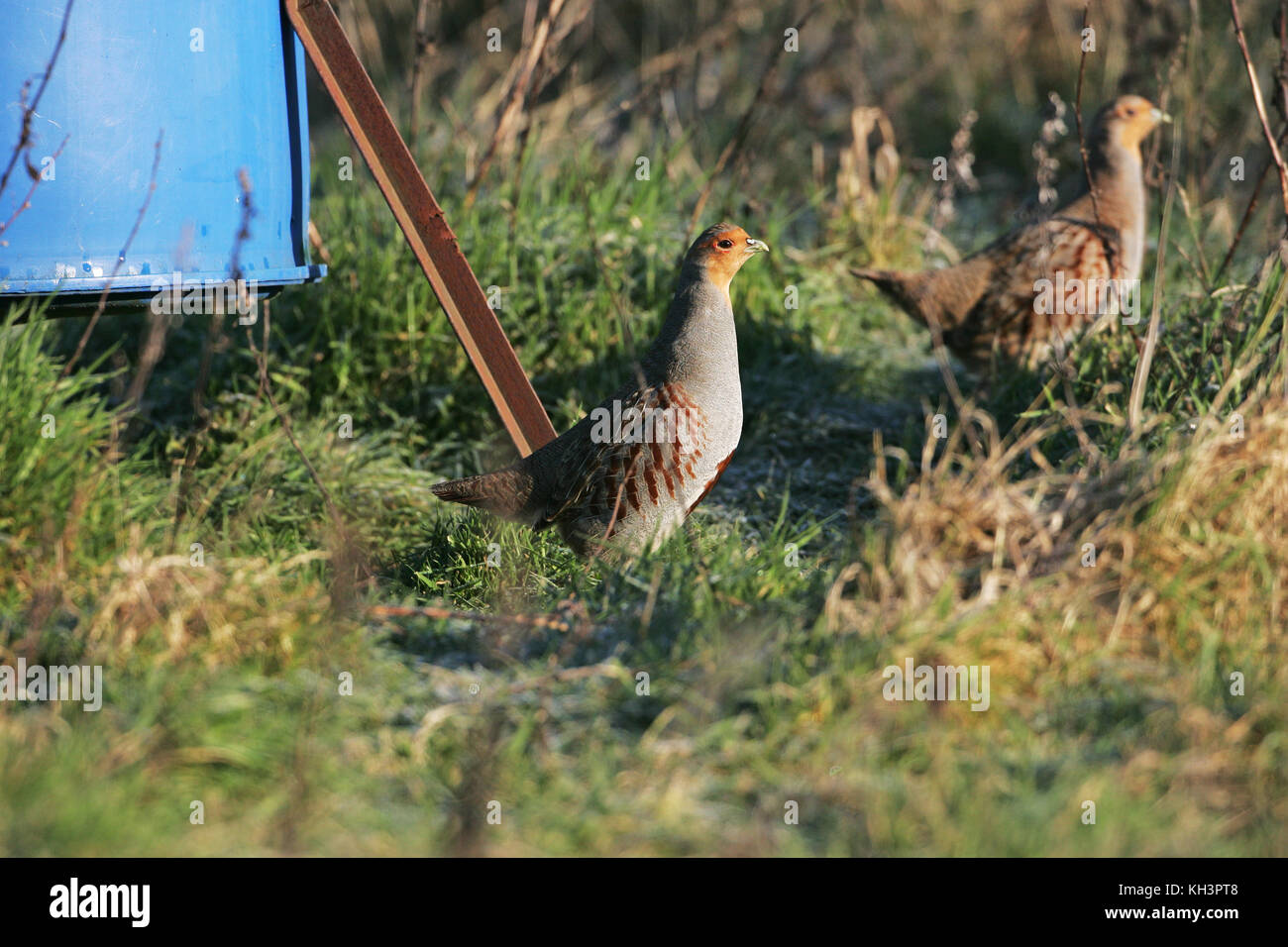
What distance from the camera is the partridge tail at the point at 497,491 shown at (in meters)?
3.61

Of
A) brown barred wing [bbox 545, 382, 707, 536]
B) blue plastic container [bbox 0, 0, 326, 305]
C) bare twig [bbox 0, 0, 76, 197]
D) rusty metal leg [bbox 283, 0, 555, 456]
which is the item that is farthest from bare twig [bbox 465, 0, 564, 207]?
bare twig [bbox 0, 0, 76, 197]

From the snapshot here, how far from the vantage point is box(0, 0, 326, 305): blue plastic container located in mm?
2898

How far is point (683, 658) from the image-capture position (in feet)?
8.52

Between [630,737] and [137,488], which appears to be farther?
[137,488]

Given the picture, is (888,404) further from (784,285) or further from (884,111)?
(884,111)

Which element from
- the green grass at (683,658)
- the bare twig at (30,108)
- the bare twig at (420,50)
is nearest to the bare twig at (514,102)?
the bare twig at (420,50)

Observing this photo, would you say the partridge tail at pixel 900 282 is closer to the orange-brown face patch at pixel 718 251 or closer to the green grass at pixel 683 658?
the green grass at pixel 683 658

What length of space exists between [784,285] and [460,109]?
231 centimetres

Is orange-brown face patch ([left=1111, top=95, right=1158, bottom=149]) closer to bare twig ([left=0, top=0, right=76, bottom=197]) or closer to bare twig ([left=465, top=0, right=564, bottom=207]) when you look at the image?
bare twig ([left=465, top=0, right=564, bottom=207])

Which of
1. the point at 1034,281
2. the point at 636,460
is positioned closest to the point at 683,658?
the point at 636,460

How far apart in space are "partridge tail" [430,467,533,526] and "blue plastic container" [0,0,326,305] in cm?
78

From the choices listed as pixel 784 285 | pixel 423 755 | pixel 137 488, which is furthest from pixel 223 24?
pixel 784 285

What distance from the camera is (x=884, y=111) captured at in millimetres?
7363

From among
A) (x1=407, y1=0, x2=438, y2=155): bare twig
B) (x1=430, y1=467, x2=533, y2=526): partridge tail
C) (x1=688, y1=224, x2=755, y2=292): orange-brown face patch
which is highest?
(x1=407, y1=0, x2=438, y2=155): bare twig
